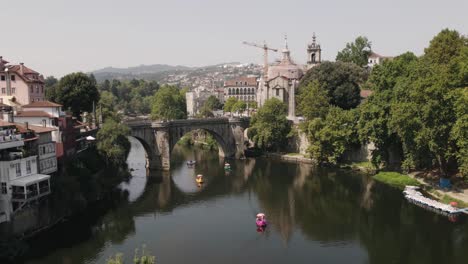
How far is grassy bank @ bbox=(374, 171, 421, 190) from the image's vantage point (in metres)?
60.8

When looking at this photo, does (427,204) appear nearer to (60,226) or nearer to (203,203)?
(203,203)

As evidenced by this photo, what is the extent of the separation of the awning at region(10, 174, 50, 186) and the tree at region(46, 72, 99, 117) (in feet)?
93.0

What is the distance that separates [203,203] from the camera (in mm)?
56312

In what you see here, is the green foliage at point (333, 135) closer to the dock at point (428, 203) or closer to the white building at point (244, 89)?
the dock at point (428, 203)

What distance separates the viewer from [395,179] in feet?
206

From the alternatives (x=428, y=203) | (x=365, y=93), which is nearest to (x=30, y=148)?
(x=428, y=203)

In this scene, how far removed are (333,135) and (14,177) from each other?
47.9 metres

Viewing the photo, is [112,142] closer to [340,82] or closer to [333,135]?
[333,135]

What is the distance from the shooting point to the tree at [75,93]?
2699 inches

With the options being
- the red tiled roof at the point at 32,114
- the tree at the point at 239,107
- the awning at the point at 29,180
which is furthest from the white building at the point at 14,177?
the tree at the point at 239,107

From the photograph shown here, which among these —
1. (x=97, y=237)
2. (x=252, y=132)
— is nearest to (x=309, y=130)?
(x=252, y=132)

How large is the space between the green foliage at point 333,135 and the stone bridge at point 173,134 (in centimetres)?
1754

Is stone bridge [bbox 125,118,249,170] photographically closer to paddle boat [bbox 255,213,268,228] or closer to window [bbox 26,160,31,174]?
window [bbox 26,160,31,174]

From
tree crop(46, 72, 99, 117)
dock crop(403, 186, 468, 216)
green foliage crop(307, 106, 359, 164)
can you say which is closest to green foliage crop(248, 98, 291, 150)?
green foliage crop(307, 106, 359, 164)
